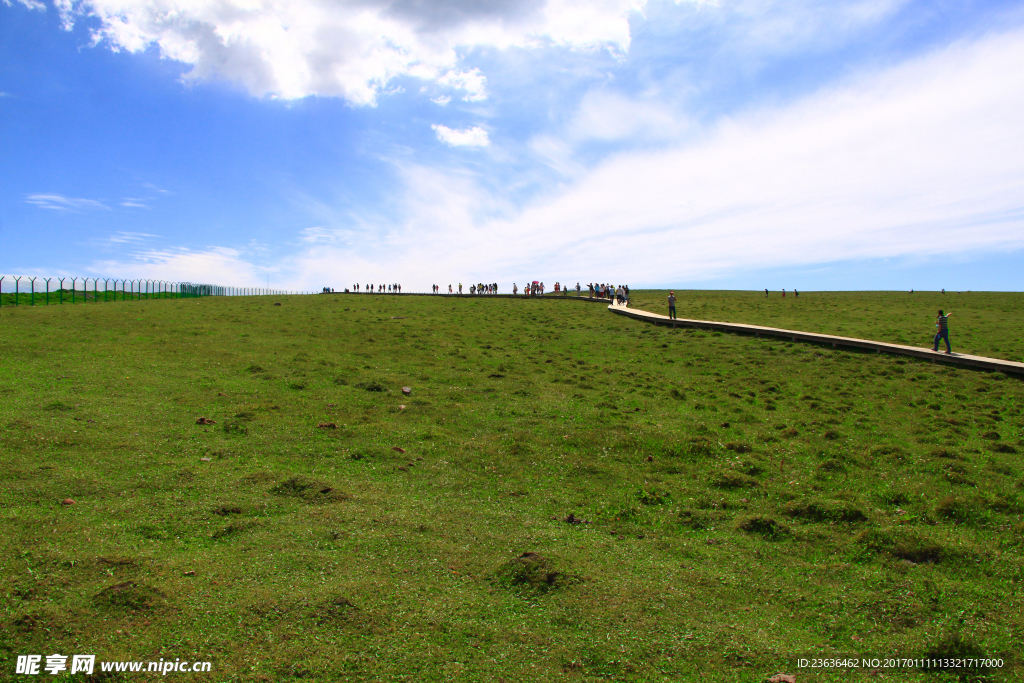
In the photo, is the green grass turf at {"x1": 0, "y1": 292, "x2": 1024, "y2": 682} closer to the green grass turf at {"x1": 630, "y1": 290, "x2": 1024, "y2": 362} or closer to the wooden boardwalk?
the wooden boardwalk

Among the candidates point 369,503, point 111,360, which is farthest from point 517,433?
point 111,360

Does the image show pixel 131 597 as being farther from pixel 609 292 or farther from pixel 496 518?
pixel 609 292

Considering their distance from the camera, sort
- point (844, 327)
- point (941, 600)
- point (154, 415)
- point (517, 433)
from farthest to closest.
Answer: point (844, 327) → point (517, 433) → point (154, 415) → point (941, 600)

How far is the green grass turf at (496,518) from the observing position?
685cm

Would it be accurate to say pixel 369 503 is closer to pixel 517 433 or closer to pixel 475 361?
pixel 517 433

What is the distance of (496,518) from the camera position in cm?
1097

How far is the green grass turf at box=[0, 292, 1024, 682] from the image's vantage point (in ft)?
22.5

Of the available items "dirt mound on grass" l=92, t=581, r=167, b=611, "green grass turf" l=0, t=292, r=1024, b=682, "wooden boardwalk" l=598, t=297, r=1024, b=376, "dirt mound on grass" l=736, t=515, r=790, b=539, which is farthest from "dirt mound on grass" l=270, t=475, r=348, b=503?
"wooden boardwalk" l=598, t=297, r=1024, b=376

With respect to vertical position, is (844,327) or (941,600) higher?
(844,327)

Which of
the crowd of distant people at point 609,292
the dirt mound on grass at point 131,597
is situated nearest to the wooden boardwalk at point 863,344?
the crowd of distant people at point 609,292

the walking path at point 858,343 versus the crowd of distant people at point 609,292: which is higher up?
the crowd of distant people at point 609,292

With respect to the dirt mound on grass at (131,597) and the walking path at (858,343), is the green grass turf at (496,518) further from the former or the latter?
the walking path at (858,343)

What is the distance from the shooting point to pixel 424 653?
6.68 metres

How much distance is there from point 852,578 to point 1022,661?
2365 mm
